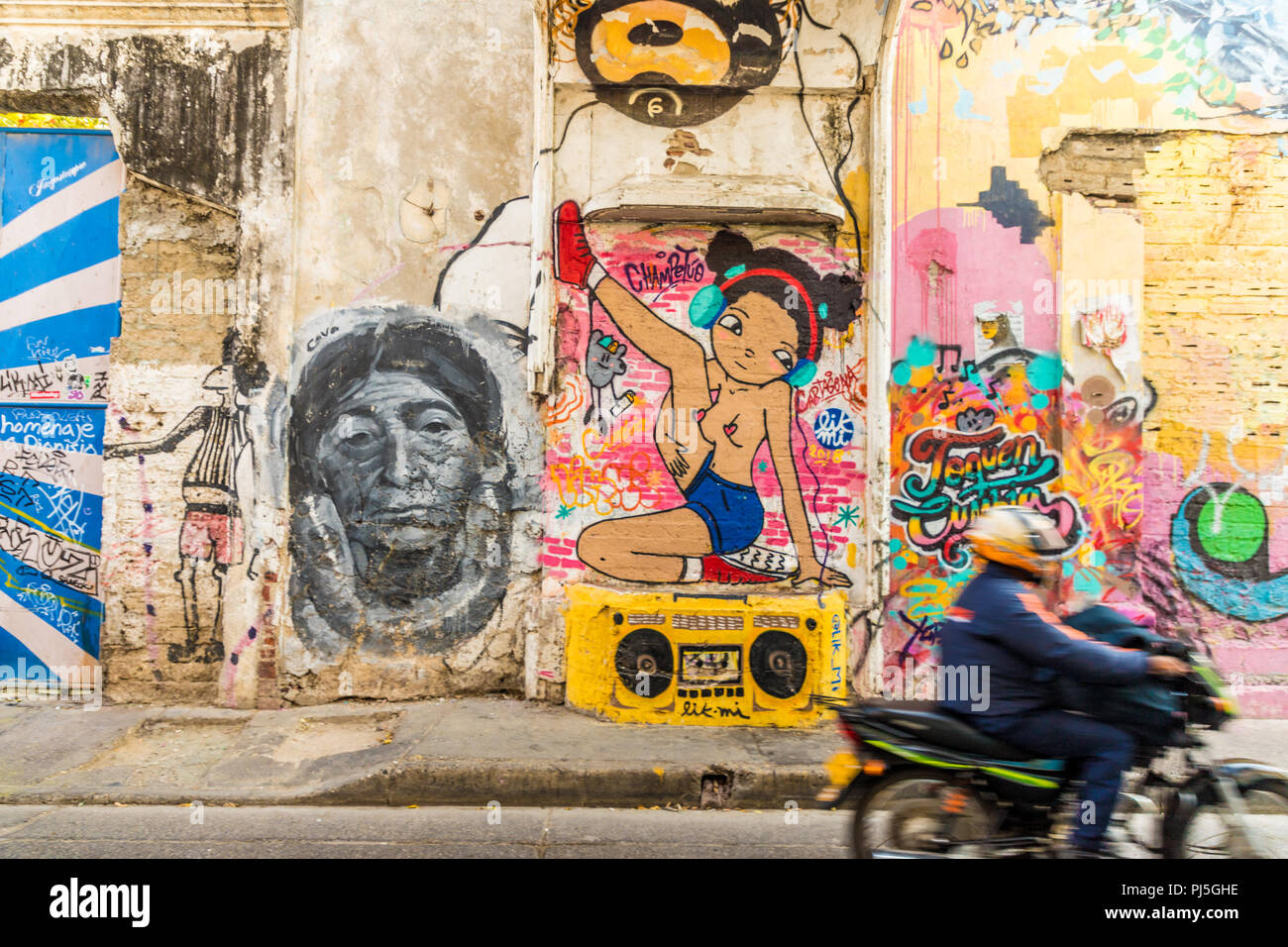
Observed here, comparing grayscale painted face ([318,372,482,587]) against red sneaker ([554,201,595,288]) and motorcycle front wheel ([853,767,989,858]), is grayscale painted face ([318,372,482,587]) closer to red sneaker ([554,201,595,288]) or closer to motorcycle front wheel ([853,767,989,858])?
red sneaker ([554,201,595,288])

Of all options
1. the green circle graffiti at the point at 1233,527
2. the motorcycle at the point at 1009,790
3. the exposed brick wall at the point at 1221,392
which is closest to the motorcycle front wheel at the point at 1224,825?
the motorcycle at the point at 1009,790

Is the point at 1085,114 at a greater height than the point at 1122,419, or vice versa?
the point at 1085,114

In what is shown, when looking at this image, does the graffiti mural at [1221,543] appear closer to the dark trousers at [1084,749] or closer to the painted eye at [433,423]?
the dark trousers at [1084,749]

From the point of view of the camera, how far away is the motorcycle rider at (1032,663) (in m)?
3.47

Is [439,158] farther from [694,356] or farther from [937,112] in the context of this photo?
[937,112]

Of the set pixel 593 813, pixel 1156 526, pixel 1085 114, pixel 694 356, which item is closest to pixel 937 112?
pixel 1085 114

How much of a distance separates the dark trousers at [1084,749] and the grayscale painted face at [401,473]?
14.6 feet

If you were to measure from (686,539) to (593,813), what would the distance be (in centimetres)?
223

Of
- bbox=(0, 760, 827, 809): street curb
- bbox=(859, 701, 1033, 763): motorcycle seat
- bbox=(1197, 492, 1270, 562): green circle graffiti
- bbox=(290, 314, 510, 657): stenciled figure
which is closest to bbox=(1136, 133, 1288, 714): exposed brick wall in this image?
bbox=(1197, 492, 1270, 562): green circle graffiti

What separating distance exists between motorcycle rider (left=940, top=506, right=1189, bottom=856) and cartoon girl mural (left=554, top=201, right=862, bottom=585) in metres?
3.00

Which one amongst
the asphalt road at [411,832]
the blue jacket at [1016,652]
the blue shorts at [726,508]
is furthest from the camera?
the blue shorts at [726,508]

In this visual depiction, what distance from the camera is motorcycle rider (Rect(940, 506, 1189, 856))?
3471 millimetres

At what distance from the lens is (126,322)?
6.85 m

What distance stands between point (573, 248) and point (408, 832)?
4.26m
